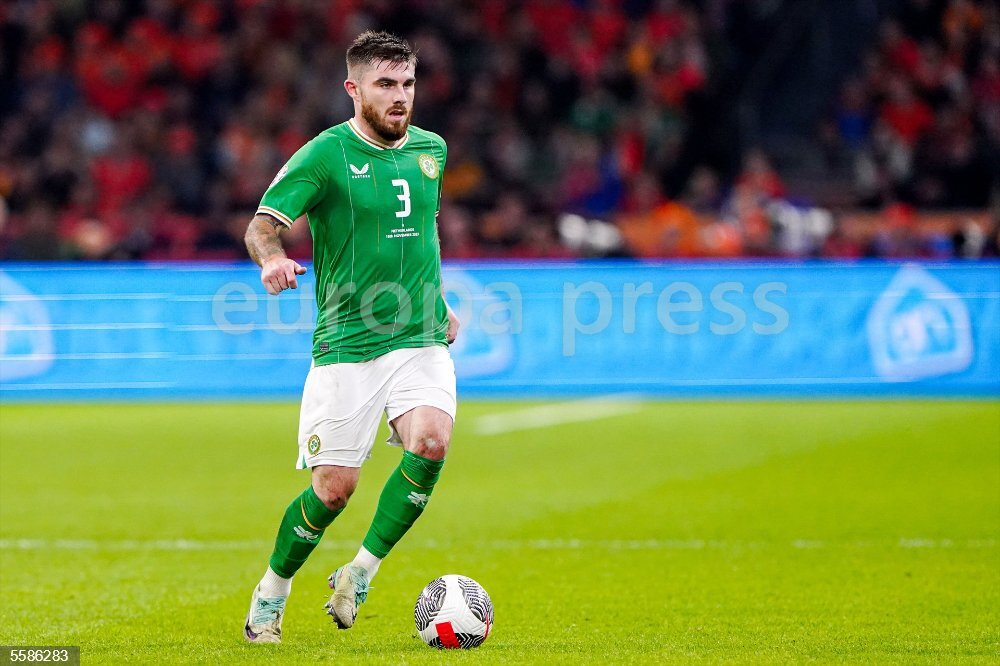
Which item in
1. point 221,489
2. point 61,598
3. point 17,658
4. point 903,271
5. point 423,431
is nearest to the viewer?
point 17,658

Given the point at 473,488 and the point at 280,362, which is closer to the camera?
the point at 473,488

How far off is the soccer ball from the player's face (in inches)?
67.7

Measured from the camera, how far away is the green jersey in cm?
573

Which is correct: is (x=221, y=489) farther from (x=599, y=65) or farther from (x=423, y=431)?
(x=599, y=65)

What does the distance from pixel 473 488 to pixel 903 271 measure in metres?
7.03

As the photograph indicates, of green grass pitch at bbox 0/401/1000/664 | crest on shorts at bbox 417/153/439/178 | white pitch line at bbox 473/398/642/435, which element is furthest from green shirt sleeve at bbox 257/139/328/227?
white pitch line at bbox 473/398/642/435

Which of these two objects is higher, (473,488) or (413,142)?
(413,142)

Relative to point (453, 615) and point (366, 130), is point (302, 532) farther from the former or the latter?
point (366, 130)

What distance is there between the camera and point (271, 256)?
5.36m

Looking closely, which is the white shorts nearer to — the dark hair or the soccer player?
the soccer player

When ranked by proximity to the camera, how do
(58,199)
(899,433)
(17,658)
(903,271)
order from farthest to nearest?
(58,199) < (903,271) < (899,433) < (17,658)

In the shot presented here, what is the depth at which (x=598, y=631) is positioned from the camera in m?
5.82

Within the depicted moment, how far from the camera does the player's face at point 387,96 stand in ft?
18.6

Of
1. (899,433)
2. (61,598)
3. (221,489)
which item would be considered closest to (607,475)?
(221,489)
